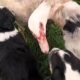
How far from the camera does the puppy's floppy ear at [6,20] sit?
3828mm

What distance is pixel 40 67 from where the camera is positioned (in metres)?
4.16

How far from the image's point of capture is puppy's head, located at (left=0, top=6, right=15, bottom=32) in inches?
151

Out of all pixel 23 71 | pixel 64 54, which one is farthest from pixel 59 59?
pixel 23 71

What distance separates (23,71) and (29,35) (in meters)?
0.69

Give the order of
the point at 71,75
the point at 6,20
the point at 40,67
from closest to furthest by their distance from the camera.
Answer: the point at 71,75, the point at 6,20, the point at 40,67

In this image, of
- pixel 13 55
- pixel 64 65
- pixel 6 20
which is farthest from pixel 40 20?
pixel 64 65

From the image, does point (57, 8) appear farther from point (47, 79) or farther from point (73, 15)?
point (47, 79)

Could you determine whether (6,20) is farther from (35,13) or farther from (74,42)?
(74,42)

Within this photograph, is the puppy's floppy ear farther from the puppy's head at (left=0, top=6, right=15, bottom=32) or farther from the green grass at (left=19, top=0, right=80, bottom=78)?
the green grass at (left=19, top=0, right=80, bottom=78)

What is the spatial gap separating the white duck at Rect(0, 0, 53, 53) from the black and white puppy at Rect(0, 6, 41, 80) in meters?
0.14

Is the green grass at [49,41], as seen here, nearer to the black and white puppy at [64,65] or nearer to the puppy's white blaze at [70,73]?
the black and white puppy at [64,65]

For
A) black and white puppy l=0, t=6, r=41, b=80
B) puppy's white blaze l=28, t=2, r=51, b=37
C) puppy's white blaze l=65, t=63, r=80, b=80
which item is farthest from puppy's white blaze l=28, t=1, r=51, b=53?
puppy's white blaze l=65, t=63, r=80, b=80

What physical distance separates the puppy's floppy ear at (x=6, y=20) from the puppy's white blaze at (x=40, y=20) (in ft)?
0.49

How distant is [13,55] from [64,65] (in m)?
0.43
